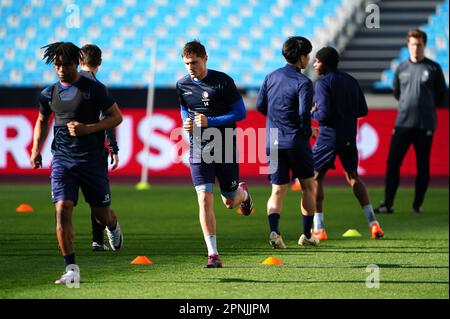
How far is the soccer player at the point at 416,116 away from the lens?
15617mm

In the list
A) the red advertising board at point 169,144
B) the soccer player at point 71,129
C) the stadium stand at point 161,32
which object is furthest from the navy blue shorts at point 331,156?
the stadium stand at point 161,32

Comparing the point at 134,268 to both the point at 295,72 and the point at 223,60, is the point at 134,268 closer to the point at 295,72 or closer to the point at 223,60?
the point at 295,72

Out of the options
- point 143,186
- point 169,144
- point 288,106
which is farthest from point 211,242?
point 169,144

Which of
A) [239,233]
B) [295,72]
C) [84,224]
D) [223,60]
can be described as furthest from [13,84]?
[295,72]

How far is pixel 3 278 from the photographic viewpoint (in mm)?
9023

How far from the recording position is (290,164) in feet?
36.7

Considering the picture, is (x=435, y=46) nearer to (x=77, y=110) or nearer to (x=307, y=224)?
(x=307, y=224)

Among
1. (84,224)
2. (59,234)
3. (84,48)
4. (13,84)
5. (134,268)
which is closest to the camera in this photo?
(59,234)

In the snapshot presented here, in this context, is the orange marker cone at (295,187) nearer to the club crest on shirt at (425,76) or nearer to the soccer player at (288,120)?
the club crest on shirt at (425,76)

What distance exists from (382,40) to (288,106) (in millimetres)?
15470

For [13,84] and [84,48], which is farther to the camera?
[13,84]

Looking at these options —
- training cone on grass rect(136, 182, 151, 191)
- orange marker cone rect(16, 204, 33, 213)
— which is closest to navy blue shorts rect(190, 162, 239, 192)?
orange marker cone rect(16, 204, 33, 213)

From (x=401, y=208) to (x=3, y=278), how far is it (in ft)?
28.1

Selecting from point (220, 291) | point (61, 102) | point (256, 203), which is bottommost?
point (256, 203)
